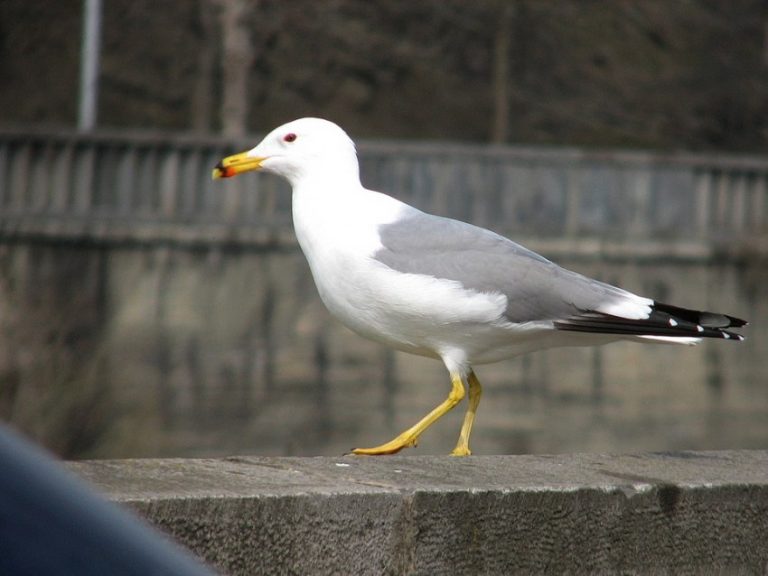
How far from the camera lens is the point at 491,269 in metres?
4.95

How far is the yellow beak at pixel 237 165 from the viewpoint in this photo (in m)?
5.51

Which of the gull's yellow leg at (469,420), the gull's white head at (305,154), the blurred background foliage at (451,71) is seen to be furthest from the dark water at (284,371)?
the gull's yellow leg at (469,420)

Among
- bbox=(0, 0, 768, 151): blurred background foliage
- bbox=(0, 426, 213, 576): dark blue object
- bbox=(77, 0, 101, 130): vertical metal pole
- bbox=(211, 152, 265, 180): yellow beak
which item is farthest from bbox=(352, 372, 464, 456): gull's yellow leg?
bbox=(0, 0, 768, 151): blurred background foliage

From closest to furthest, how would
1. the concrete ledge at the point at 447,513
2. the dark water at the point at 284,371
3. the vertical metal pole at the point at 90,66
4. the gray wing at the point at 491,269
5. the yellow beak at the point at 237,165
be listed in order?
the concrete ledge at the point at 447,513, the gray wing at the point at 491,269, the yellow beak at the point at 237,165, the dark water at the point at 284,371, the vertical metal pole at the point at 90,66

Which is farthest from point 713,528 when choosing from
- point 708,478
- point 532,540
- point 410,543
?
point 410,543

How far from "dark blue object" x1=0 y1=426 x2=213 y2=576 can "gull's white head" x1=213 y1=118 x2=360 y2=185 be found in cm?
398

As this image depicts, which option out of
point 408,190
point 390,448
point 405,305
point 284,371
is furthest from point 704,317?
point 284,371

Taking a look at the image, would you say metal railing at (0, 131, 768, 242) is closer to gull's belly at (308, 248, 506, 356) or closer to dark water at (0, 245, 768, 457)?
dark water at (0, 245, 768, 457)

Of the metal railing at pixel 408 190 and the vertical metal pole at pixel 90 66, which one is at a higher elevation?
the vertical metal pole at pixel 90 66

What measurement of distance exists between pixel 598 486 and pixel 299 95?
3024cm

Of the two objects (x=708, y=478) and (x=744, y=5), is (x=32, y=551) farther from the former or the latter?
(x=744, y=5)

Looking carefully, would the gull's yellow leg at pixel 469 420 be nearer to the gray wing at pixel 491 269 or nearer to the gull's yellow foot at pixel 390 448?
the gull's yellow foot at pixel 390 448

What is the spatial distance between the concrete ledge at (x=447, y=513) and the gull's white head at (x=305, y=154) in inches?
64.6

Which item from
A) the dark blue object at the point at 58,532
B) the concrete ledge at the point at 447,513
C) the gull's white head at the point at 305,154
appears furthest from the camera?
the gull's white head at the point at 305,154
